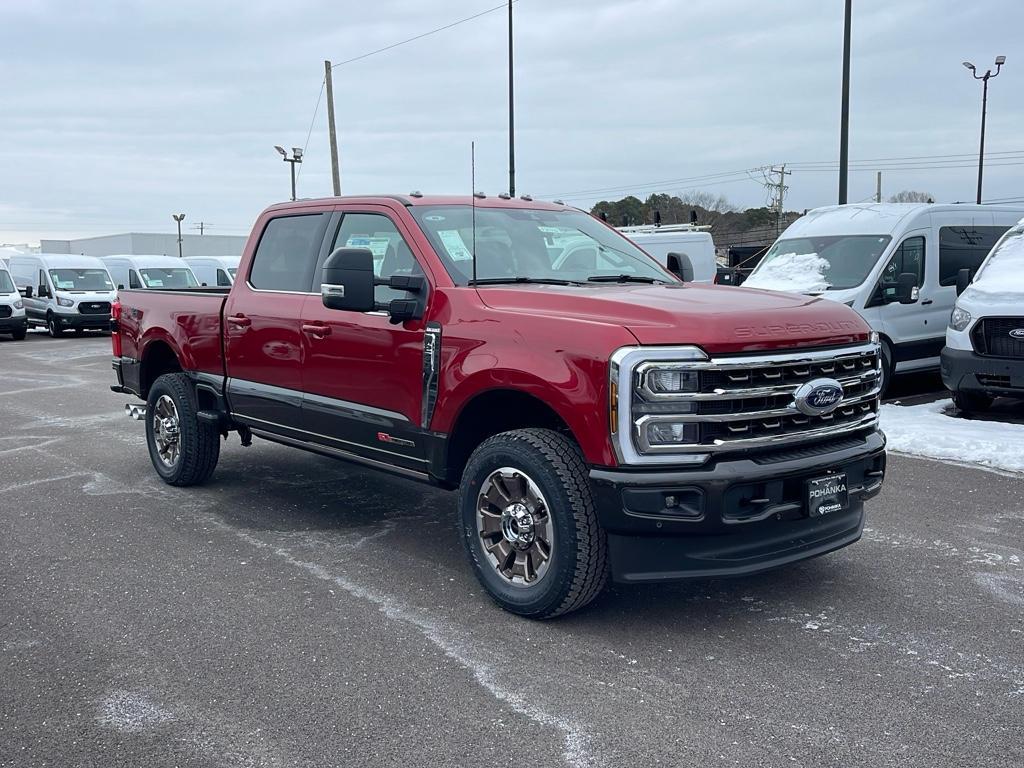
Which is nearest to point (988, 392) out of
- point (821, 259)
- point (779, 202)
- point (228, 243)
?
point (821, 259)

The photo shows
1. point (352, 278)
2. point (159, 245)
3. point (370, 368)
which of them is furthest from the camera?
point (159, 245)

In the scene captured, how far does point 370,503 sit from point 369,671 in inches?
115

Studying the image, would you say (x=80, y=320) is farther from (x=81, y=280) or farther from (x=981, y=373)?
(x=981, y=373)

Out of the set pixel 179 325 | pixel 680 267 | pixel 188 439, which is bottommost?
pixel 188 439

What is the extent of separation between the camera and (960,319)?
10.0 m

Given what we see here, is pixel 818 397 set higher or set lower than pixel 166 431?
higher

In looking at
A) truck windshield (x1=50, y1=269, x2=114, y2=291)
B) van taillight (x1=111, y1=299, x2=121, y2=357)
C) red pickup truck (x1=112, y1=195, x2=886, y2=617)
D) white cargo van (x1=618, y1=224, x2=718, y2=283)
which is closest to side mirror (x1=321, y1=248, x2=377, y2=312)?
red pickup truck (x1=112, y1=195, x2=886, y2=617)

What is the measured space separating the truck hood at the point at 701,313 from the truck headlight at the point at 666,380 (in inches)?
4.9

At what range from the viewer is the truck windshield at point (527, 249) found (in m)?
5.38

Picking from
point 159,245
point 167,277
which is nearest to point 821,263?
point 167,277

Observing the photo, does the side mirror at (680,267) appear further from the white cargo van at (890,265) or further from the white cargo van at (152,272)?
the white cargo van at (152,272)

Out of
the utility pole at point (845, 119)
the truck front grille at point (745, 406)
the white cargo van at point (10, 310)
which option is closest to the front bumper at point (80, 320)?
the white cargo van at point (10, 310)

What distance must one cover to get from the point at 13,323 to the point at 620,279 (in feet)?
71.6

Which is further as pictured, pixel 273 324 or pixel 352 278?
pixel 273 324
